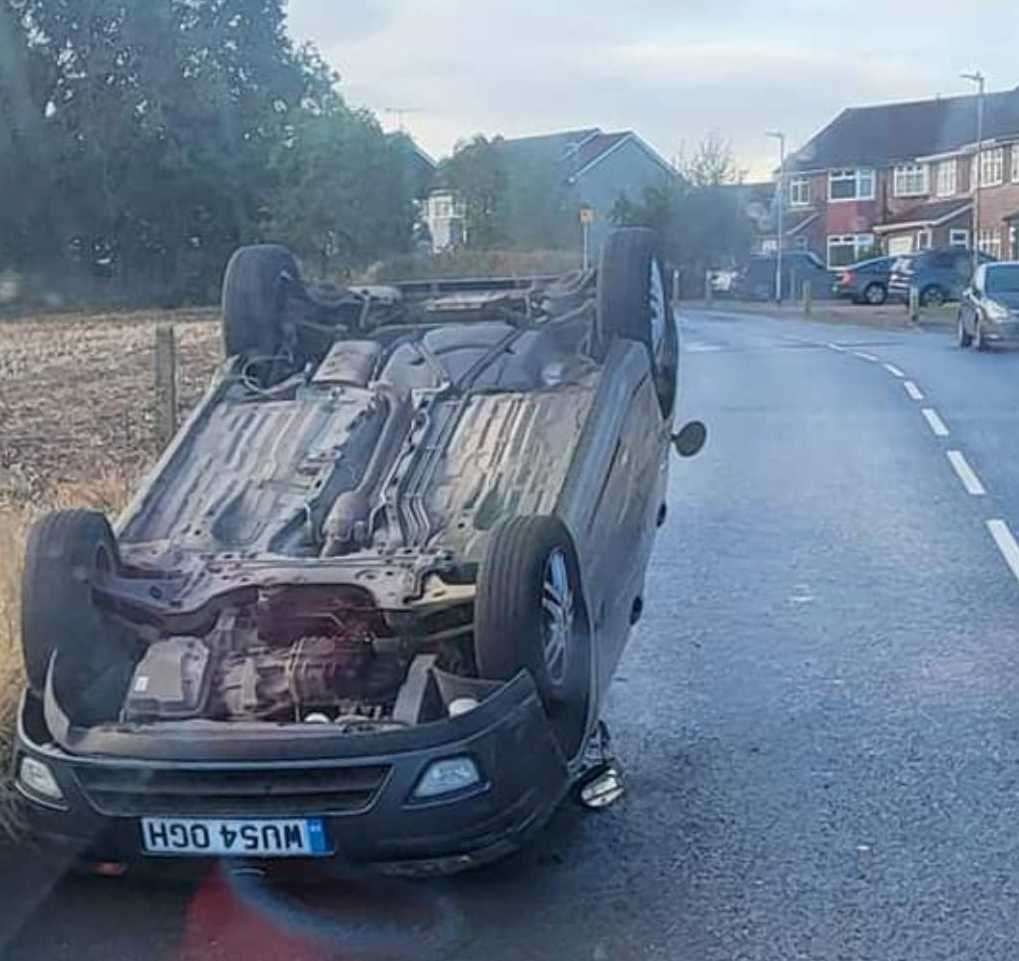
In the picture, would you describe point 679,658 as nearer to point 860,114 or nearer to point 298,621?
point 298,621

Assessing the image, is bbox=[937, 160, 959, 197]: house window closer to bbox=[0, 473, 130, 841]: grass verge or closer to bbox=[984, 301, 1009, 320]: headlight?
bbox=[984, 301, 1009, 320]: headlight

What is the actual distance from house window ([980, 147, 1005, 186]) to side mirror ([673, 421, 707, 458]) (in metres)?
57.2

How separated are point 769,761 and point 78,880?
2.50m

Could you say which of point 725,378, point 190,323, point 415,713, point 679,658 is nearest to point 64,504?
point 679,658

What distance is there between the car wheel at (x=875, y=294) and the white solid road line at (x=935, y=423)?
30639 mm

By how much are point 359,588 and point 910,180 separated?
68931 millimetres

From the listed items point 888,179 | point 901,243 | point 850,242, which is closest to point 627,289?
point 901,243

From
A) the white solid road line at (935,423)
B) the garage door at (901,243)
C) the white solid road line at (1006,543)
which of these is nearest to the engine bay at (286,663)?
the white solid road line at (1006,543)

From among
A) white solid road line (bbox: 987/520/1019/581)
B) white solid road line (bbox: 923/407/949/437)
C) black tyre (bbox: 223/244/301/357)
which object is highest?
black tyre (bbox: 223/244/301/357)

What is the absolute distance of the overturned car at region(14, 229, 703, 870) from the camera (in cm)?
465

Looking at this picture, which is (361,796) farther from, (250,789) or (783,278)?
(783,278)

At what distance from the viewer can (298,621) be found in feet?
17.5

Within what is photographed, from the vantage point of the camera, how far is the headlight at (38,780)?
4777 millimetres

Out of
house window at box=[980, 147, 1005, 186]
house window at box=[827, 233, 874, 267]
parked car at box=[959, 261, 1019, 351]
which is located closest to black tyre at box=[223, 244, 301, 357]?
parked car at box=[959, 261, 1019, 351]
